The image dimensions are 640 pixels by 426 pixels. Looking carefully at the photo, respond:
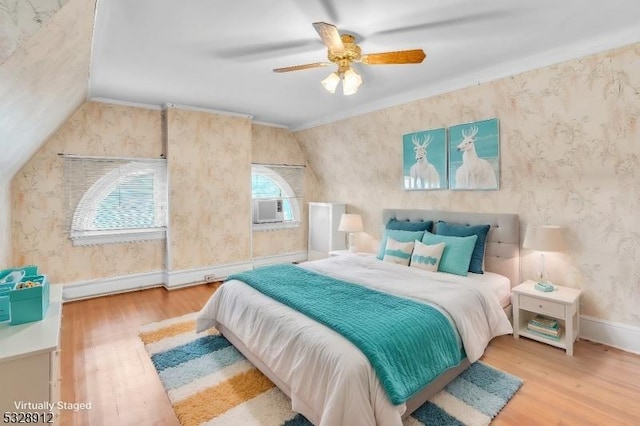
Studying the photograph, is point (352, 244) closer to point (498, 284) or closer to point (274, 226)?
point (274, 226)

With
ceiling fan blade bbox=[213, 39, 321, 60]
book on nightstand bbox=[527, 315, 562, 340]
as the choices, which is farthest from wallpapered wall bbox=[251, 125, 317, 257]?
book on nightstand bbox=[527, 315, 562, 340]

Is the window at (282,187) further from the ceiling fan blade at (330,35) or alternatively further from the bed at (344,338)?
the ceiling fan blade at (330,35)

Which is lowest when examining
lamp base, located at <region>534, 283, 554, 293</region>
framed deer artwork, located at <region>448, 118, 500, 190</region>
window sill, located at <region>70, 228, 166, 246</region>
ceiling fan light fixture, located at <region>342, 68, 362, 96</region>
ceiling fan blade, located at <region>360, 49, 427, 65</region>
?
lamp base, located at <region>534, 283, 554, 293</region>

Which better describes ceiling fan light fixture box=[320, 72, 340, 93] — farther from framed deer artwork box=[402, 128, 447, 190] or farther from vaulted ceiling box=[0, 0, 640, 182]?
framed deer artwork box=[402, 128, 447, 190]

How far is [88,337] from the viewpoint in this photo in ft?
9.75

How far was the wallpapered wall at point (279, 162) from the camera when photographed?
5.40 m

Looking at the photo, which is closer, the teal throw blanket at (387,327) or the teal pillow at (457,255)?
the teal throw blanket at (387,327)

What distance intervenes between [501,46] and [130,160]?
4.34m

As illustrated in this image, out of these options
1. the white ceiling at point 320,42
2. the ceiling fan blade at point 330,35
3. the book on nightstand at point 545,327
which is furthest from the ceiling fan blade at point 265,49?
the book on nightstand at point 545,327

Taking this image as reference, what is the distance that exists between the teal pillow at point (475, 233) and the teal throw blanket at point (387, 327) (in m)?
1.27

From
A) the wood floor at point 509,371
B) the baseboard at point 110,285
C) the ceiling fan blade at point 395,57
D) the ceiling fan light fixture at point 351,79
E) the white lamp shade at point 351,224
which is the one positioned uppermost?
the ceiling fan blade at point 395,57

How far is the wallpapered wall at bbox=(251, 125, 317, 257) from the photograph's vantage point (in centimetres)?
540

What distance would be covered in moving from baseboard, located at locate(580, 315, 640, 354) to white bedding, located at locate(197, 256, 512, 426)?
2.96 ft

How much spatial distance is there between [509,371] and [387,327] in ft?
4.18
